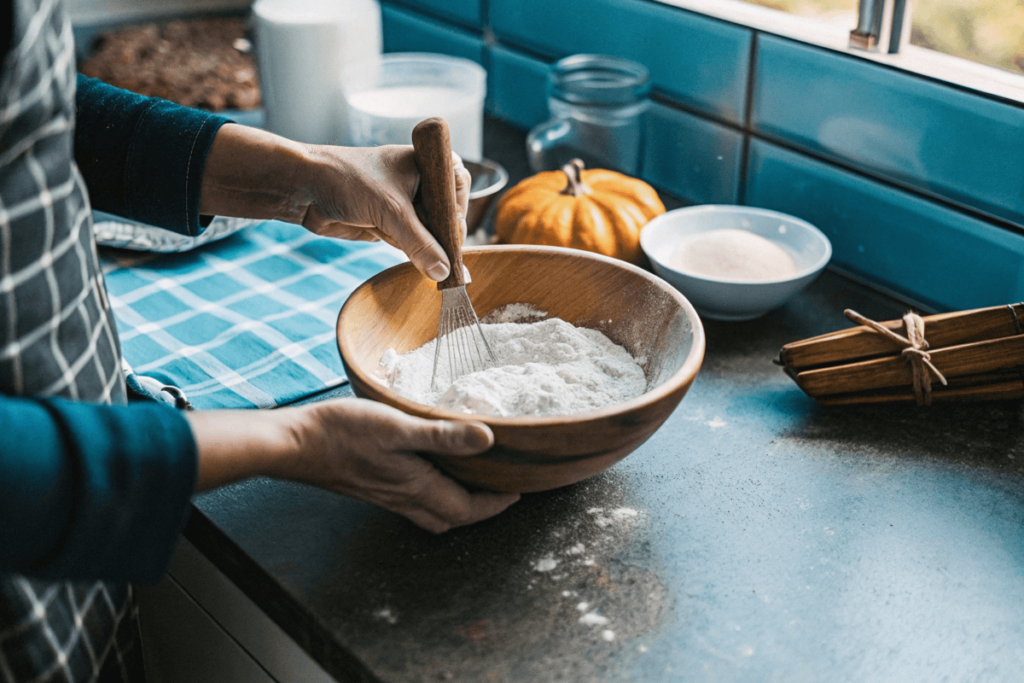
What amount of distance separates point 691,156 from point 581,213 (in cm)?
26

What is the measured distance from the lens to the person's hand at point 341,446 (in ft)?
1.75

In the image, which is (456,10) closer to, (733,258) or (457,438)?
(733,258)

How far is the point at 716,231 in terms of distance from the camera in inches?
38.9

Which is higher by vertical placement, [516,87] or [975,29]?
[975,29]

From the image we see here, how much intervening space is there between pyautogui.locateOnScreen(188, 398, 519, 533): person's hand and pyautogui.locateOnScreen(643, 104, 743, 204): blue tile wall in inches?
27.8

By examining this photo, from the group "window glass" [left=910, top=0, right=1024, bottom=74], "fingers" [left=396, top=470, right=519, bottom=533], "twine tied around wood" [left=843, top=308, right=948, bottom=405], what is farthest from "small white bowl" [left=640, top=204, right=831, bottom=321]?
"fingers" [left=396, top=470, right=519, bottom=533]

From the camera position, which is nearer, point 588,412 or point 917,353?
point 588,412

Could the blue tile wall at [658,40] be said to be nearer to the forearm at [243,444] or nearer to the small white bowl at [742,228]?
the small white bowl at [742,228]

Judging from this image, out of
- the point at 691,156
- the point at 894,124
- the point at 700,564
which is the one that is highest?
the point at 894,124

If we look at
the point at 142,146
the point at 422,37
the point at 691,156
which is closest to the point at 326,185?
the point at 142,146

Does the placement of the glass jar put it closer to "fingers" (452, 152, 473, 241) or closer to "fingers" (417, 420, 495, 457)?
"fingers" (452, 152, 473, 241)

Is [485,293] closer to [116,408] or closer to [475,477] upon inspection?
[475,477]

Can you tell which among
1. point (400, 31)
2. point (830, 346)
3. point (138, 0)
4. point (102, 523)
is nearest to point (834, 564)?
point (830, 346)

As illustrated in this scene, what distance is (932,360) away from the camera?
768 millimetres
